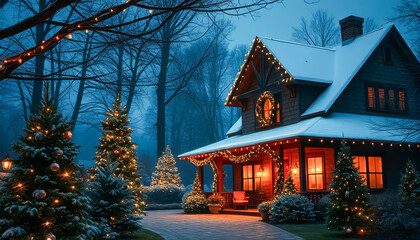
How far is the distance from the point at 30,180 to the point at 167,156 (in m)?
21.8

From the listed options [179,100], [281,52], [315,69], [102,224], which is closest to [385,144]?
[315,69]

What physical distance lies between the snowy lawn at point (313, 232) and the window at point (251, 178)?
787 centimetres

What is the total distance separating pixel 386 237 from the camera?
10773 mm

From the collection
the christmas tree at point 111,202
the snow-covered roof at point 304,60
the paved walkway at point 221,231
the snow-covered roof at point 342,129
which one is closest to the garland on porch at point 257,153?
the snow-covered roof at point 342,129

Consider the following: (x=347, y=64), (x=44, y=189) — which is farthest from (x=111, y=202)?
(x=347, y=64)

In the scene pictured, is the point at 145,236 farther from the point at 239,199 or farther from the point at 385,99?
the point at 385,99

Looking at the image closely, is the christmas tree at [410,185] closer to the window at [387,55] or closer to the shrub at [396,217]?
the shrub at [396,217]

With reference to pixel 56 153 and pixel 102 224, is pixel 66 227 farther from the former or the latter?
pixel 102 224

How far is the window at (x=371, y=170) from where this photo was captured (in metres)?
Result: 18.6

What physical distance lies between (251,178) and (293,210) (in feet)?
26.5

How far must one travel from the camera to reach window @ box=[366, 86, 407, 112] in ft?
66.0

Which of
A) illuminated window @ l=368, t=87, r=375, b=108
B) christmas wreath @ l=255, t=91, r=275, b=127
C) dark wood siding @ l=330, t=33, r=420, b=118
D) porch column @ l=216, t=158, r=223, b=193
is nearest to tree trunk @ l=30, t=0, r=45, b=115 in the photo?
porch column @ l=216, t=158, r=223, b=193

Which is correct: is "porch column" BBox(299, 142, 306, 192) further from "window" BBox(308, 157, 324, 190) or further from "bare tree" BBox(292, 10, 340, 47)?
"bare tree" BBox(292, 10, 340, 47)

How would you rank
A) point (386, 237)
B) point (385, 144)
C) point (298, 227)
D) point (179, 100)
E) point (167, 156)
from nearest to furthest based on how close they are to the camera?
point (386, 237)
point (298, 227)
point (385, 144)
point (167, 156)
point (179, 100)
